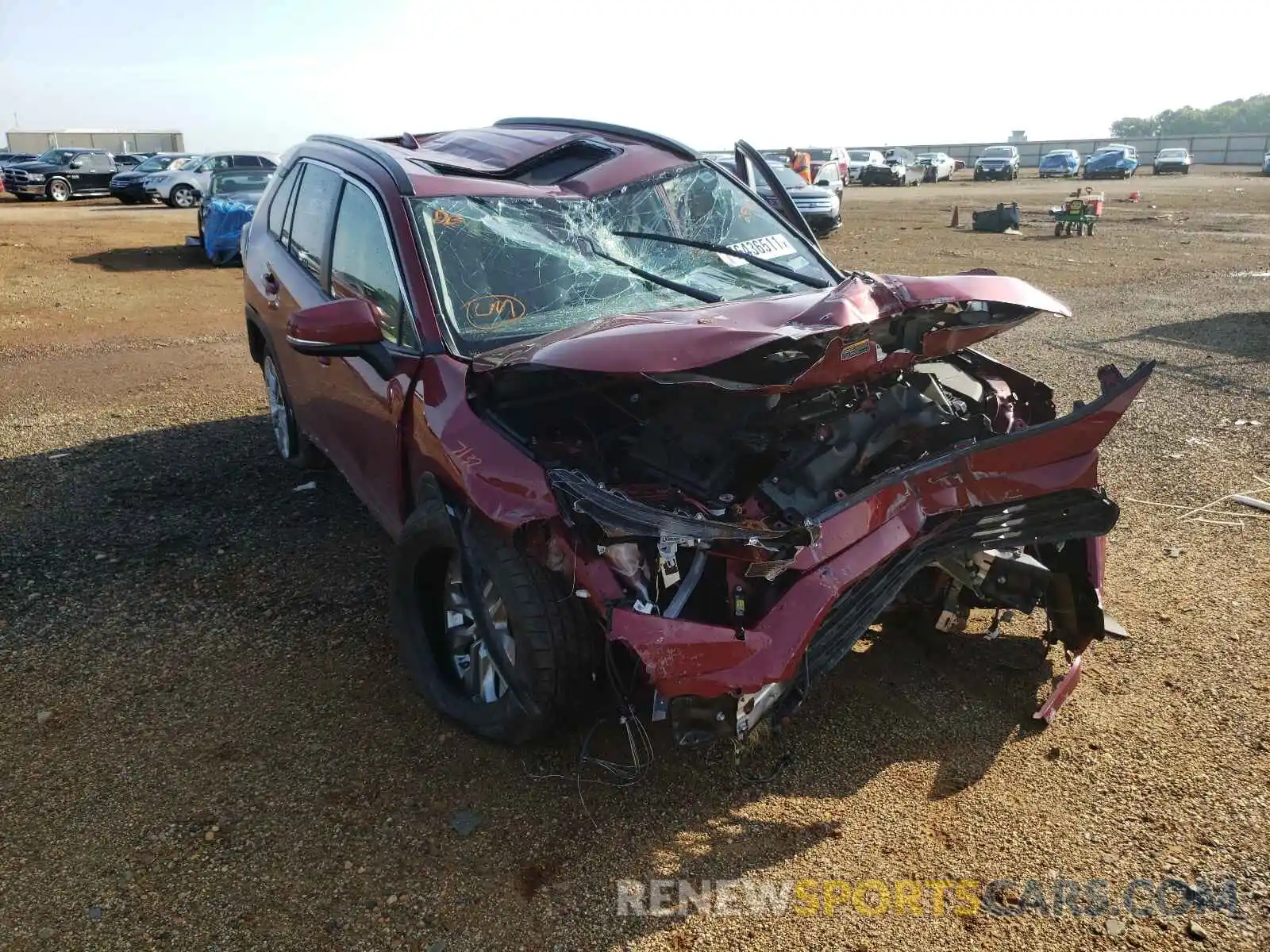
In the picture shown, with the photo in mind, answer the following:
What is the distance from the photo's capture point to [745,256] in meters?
4.20

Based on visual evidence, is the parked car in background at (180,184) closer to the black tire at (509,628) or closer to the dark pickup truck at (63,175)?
the dark pickup truck at (63,175)

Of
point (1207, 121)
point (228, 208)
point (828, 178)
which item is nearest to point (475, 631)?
point (228, 208)

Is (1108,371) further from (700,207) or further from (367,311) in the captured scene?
(367,311)

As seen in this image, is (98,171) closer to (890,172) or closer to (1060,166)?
(890,172)

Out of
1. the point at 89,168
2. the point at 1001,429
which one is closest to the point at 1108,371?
the point at 1001,429

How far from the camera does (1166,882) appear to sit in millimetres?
2586

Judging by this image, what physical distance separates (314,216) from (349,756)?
2.74 meters

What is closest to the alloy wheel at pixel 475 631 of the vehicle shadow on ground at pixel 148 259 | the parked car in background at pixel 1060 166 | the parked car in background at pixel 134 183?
the vehicle shadow on ground at pixel 148 259

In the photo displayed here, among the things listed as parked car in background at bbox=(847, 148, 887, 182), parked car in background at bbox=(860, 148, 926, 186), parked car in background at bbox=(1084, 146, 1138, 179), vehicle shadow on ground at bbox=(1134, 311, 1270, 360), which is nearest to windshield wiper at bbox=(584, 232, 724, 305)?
vehicle shadow on ground at bbox=(1134, 311, 1270, 360)

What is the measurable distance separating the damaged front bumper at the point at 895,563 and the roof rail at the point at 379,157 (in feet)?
7.11

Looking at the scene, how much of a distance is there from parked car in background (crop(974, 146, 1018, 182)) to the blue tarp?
35.3 m

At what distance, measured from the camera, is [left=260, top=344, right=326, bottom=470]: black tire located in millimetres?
5363

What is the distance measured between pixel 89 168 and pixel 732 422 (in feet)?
105

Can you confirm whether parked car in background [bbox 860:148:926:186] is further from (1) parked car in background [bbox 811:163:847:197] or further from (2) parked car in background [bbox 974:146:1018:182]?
(1) parked car in background [bbox 811:163:847:197]
